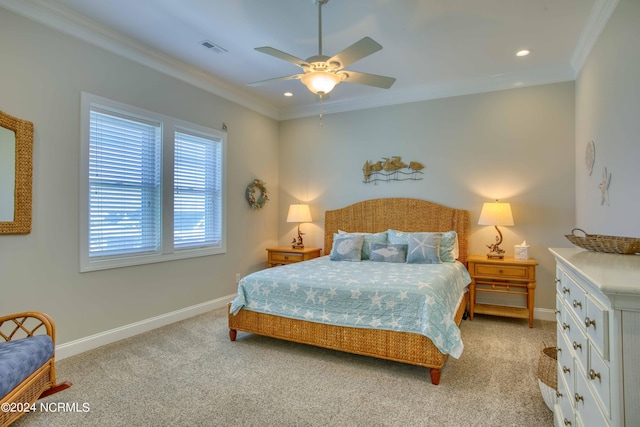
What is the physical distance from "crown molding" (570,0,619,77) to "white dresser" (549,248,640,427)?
2.15 m

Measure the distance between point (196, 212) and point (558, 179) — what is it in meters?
4.25

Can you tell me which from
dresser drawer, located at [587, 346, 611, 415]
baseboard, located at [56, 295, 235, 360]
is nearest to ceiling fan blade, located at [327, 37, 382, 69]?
dresser drawer, located at [587, 346, 611, 415]

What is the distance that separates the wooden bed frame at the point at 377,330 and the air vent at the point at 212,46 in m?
2.57

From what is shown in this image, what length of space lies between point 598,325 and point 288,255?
4082mm

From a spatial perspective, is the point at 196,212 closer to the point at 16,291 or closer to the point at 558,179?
the point at 16,291

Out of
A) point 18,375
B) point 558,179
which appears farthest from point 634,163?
point 18,375

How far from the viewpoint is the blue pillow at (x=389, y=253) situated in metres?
3.92

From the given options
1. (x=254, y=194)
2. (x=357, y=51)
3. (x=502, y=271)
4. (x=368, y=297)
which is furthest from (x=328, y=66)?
(x=502, y=271)

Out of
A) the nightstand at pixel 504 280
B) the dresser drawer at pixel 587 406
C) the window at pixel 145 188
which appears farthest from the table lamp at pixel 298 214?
the dresser drawer at pixel 587 406

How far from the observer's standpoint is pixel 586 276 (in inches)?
44.0

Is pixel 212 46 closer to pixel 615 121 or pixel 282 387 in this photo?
pixel 282 387

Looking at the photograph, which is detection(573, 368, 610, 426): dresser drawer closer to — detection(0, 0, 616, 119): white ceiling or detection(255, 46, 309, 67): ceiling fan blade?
detection(255, 46, 309, 67): ceiling fan blade

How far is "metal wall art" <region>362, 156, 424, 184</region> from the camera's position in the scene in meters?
4.64

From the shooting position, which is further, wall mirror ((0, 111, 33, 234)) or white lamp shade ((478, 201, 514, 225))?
white lamp shade ((478, 201, 514, 225))
